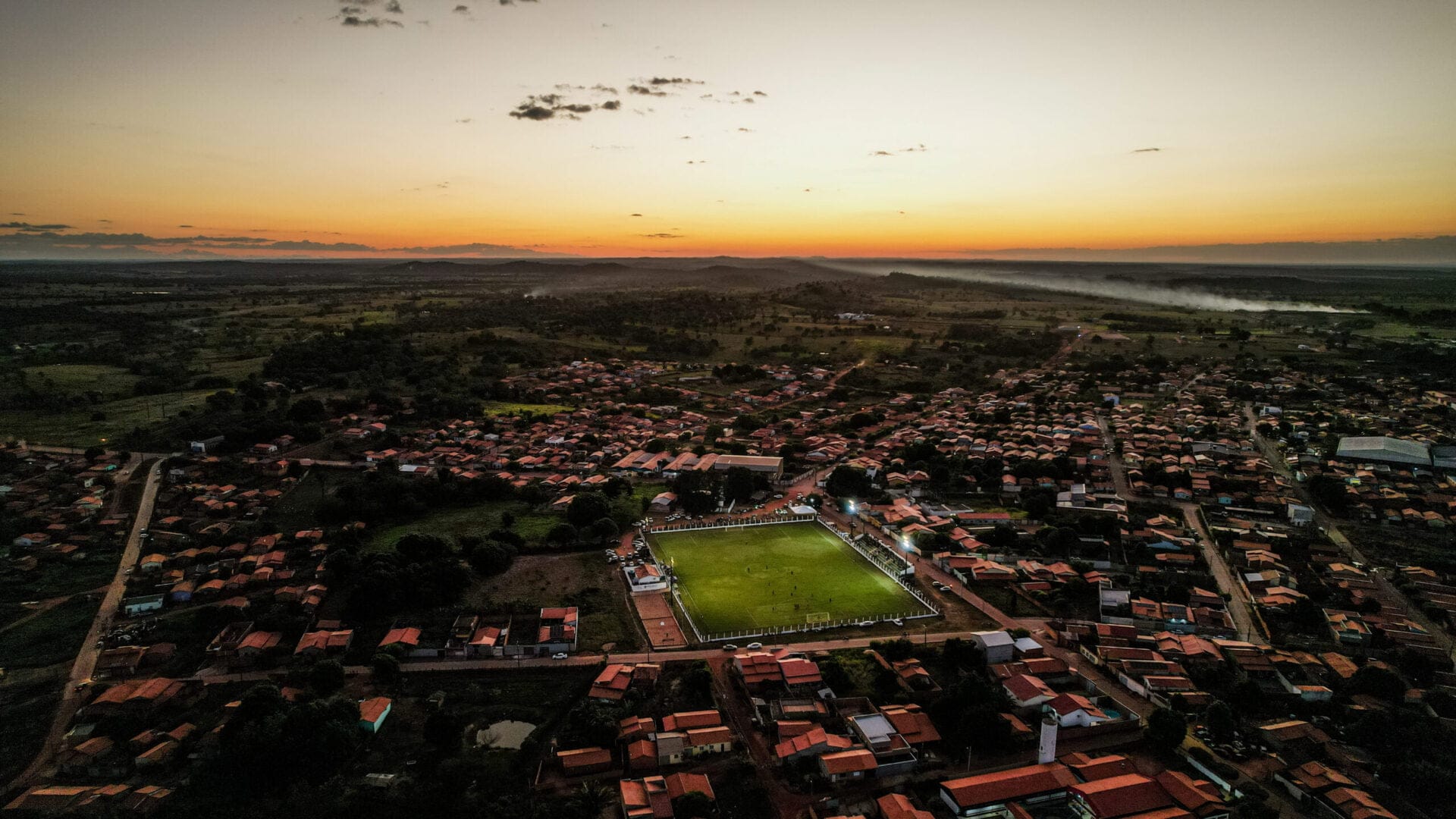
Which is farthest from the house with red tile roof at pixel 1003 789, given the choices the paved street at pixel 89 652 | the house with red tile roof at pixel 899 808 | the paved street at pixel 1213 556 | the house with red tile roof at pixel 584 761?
the paved street at pixel 89 652

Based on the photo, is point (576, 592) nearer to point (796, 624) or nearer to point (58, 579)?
point (796, 624)

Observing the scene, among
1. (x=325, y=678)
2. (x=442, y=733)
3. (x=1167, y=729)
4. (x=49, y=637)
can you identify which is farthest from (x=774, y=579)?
(x=49, y=637)

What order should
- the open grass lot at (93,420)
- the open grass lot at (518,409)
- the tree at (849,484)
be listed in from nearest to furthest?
the tree at (849,484) < the open grass lot at (93,420) < the open grass lot at (518,409)

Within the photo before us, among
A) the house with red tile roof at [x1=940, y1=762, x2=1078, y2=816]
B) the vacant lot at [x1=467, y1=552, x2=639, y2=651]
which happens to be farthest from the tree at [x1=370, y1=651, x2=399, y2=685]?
the house with red tile roof at [x1=940, y1=762, x2=1078, y2=816]

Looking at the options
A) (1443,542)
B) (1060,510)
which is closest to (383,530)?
(1060,510)

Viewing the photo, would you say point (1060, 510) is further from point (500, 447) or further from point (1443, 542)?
point (500, 447)

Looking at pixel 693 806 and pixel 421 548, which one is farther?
pixel 421 548

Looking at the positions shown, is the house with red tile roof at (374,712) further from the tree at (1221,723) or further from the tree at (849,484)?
the tree at (849,484)
